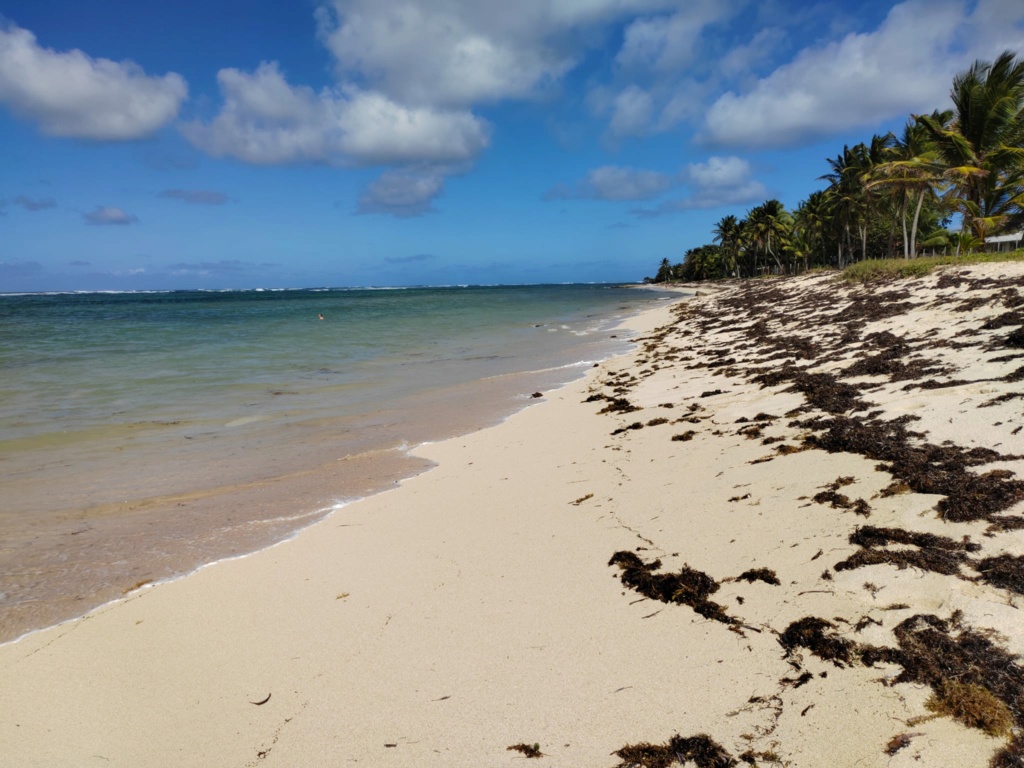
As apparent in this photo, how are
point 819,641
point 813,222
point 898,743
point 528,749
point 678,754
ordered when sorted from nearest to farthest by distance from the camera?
point 898,743 → point 678,754 → point 528,749 → point 819,641 → point 813,222

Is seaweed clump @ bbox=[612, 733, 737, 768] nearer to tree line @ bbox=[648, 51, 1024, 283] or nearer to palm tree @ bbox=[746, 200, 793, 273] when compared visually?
tree line @ bbox=[648, 51, 1024, 283]

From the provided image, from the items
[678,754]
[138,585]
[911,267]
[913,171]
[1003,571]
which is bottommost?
[138,585]

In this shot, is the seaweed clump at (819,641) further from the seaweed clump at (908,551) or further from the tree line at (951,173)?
the tree line at (951,173)

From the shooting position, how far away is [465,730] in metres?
2.78

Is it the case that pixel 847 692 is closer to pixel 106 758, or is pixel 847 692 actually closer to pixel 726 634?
pixel 726 634

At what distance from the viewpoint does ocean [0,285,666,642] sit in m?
5.08

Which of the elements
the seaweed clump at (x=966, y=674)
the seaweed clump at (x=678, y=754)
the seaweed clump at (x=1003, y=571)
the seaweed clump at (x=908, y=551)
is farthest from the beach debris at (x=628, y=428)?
the seaweed clump at (x=678, y=754)

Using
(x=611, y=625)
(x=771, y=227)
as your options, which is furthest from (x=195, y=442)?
(x=771, y=227)

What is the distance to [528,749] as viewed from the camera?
103 inches

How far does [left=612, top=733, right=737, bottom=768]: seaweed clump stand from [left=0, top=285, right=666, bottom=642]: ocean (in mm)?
3930

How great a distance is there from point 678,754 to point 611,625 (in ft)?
3.31

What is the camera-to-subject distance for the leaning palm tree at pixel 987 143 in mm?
22516

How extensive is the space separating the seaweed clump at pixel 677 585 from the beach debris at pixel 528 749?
1.35 m

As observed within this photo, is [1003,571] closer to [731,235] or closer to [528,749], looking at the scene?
[528,749]
